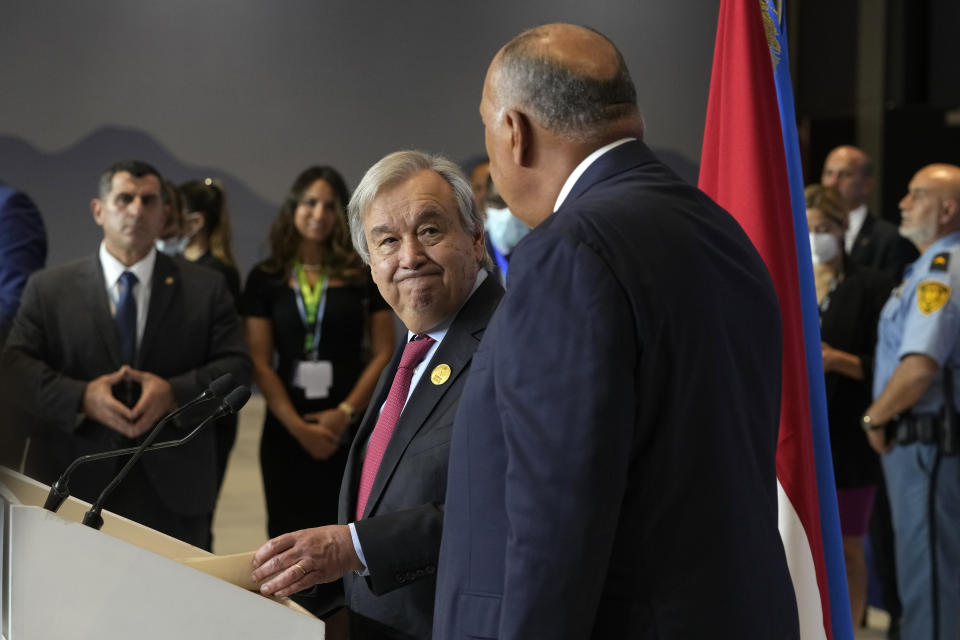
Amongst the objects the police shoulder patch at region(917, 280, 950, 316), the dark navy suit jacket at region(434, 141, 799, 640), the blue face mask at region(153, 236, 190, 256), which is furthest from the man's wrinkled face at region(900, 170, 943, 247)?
the dark navy suit jacket at region(434, 141, 799, 640)

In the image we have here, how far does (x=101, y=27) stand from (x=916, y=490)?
6.31m

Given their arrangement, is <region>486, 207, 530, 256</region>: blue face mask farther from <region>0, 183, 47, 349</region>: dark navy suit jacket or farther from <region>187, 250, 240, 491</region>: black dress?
<region>0, 183, 47, 349</region>: dark navy suit jacket

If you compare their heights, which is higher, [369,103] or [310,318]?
[369,103]

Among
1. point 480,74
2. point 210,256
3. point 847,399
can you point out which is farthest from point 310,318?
point 480,74

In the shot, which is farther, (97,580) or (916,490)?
(916,490)

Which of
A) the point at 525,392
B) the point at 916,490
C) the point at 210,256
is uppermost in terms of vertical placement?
the point at 525,392

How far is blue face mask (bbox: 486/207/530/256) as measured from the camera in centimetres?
493

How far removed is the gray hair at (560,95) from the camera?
1391 millimetres

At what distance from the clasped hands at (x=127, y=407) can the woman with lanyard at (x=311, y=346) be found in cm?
74

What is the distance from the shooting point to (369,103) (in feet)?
28.5

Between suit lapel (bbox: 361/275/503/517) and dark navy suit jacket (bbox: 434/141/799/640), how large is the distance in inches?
18.0

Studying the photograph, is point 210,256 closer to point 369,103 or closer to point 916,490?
point 916,490

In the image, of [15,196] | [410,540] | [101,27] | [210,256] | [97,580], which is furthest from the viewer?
[101,27]

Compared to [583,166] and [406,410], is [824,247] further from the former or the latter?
[583,166]
